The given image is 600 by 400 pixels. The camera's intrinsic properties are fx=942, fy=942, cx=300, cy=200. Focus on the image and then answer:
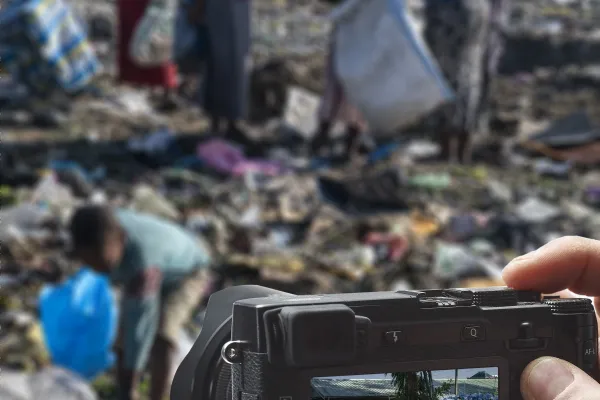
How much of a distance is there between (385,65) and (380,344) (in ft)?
17.6

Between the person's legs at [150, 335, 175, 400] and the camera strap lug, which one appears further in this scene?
the person's legs at [150, 335, 175, 400]

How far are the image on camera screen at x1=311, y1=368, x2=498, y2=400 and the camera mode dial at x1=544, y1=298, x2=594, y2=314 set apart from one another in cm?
11

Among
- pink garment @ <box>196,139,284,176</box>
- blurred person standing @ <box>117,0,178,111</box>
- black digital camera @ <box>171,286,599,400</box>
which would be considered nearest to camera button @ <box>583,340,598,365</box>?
black digital camera @ <box>171,286,599,400</box>

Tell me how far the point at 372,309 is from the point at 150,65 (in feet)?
25.7

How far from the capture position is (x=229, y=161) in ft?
21.4

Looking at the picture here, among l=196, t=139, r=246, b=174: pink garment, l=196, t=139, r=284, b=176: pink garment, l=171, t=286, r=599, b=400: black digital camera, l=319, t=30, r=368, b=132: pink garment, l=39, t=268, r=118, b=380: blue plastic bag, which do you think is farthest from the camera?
l=319, t=30, r=368, b=132: pink garment

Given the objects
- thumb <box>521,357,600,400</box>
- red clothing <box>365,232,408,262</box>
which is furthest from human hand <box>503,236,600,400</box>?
red clothing <box>365,232,408,262</box>

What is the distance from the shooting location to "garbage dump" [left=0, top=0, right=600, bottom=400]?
3.71 metres

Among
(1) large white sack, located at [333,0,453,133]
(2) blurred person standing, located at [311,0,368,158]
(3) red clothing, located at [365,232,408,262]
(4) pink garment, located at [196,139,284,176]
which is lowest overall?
(3) red clothing, located at [365,232,408,262]

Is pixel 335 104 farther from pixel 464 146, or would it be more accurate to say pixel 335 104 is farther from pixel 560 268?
pixel 560 268

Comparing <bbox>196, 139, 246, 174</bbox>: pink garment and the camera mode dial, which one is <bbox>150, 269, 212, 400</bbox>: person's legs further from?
<bbox>196, 139, 246, 174</bbox>: pink garment

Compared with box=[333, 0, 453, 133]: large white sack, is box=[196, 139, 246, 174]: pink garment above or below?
below

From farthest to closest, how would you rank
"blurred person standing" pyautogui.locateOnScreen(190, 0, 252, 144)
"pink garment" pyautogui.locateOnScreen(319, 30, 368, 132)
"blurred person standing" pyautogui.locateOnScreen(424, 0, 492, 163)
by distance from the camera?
"pink garment" pyautogui.locateOnScreen(319, 30, 368, 132) → "blurred person standing" pyautogui.locateOnScreen(190, 0, 252, 144) → "blurred person standing" pyautogui.locateOnScreen(424, 0, 492, 163)

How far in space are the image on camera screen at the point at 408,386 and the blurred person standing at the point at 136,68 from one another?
760cm
